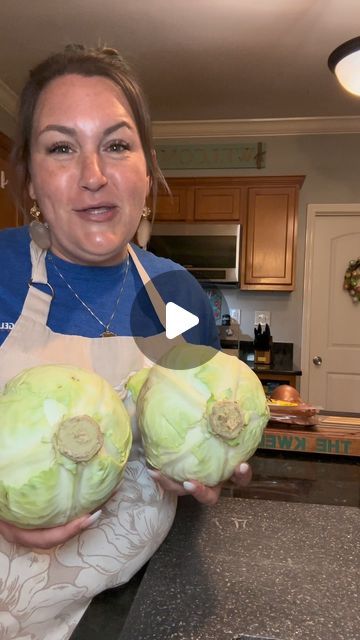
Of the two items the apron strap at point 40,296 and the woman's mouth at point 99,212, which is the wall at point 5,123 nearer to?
the apron strap at point 40,296

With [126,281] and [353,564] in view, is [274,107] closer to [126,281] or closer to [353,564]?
[126,281]

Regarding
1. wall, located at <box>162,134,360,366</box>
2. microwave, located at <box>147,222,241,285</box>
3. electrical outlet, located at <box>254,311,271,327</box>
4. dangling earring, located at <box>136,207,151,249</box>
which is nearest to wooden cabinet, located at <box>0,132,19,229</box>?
microwave, located at <box>147,222,241,285</box>

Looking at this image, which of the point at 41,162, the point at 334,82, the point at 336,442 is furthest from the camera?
the point at 334,82

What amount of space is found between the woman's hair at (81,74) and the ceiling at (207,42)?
181cm

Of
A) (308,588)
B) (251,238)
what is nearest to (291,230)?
(251,238)

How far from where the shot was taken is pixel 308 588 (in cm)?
63

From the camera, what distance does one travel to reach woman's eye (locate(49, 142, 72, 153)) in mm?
715

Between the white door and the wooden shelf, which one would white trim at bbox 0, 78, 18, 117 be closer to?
the white door

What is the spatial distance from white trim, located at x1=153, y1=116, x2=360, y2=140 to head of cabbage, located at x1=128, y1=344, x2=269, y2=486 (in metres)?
3.57

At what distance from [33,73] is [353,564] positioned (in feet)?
2.92

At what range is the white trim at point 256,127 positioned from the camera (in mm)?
3697

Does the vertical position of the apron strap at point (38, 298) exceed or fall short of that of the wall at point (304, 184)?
it falls short

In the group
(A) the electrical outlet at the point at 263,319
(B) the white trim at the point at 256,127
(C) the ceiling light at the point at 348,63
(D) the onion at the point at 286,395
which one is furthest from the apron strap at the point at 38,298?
(B) the white trim at the point at 256,127

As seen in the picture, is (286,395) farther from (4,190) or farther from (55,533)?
(4,190)
